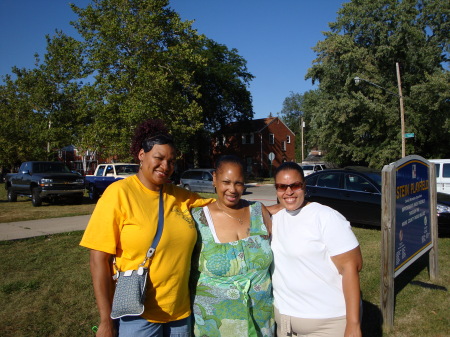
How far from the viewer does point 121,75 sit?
20.0 m

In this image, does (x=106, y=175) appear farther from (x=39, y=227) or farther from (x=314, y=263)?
Answer: (x=314, y=263)

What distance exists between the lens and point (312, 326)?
2010 mm

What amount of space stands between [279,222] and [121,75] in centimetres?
1981

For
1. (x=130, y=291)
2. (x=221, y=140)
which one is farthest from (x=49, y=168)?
(x=221, y=140)

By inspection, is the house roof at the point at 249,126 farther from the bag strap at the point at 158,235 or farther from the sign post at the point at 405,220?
the bag strap at the point at 158,235

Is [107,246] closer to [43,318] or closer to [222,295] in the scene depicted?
[222,295]

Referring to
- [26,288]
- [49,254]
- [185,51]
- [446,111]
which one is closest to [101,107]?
[185,51]

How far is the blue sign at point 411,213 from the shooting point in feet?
13.0

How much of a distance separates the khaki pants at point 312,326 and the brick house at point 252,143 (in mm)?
39249

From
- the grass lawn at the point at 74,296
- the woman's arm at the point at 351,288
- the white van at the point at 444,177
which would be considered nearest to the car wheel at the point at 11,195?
the grass lawn at the point at 74,296

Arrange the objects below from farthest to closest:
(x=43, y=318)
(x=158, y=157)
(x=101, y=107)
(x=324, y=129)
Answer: (x=324, y=129)
(x=101, y=107)
(x=43, y=318)
(x=158, y=157)

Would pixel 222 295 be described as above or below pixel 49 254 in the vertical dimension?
above

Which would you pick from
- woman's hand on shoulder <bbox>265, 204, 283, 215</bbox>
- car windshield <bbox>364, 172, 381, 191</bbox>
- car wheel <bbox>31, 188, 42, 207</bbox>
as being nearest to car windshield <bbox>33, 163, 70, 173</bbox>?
car wheel <bbox>31, 188, 42, 207</bbox>

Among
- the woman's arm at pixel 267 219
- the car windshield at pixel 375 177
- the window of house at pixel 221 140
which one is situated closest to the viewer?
the woman's arm at pixel 267 219
